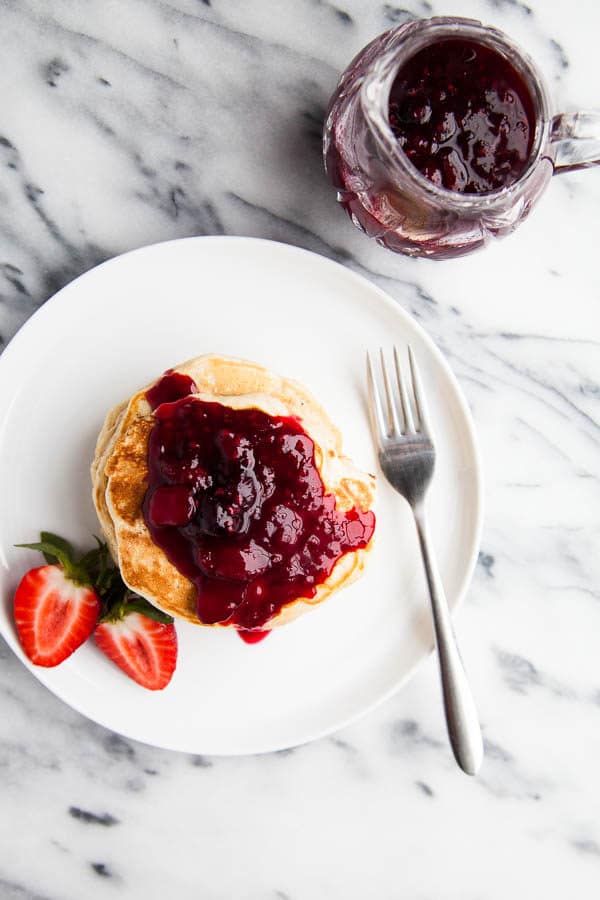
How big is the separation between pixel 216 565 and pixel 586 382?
1.40 meters

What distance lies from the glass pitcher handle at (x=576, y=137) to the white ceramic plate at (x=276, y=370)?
24.0 inches

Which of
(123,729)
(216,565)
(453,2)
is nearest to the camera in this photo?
(216,565)

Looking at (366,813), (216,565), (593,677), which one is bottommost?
(366,813)

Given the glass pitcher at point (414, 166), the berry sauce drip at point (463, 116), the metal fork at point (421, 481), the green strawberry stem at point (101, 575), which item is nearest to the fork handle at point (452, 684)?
the metal fork at point (421, 481)

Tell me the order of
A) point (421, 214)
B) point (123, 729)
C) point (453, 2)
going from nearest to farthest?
1. point (421, 214)
2. point (123, 729)
3. point (453, 2)

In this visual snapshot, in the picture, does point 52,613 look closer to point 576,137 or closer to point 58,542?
point 58,542

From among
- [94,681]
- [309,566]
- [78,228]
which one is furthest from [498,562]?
[78,228]

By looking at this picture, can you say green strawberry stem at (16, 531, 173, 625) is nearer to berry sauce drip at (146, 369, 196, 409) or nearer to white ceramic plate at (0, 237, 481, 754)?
white ceramic plate at (0, 237, 481, 754)

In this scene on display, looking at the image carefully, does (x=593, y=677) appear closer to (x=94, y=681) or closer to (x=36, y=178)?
(x=94, y=681)

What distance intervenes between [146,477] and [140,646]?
51 centimetres

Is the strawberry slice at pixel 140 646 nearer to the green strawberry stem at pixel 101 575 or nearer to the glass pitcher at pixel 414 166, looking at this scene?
the green strawberry stem at pixel 101 575

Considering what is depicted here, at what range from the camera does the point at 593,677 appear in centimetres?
279

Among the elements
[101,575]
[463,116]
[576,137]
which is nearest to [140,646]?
[101,575]

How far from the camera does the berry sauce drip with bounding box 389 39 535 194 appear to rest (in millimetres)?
2100
